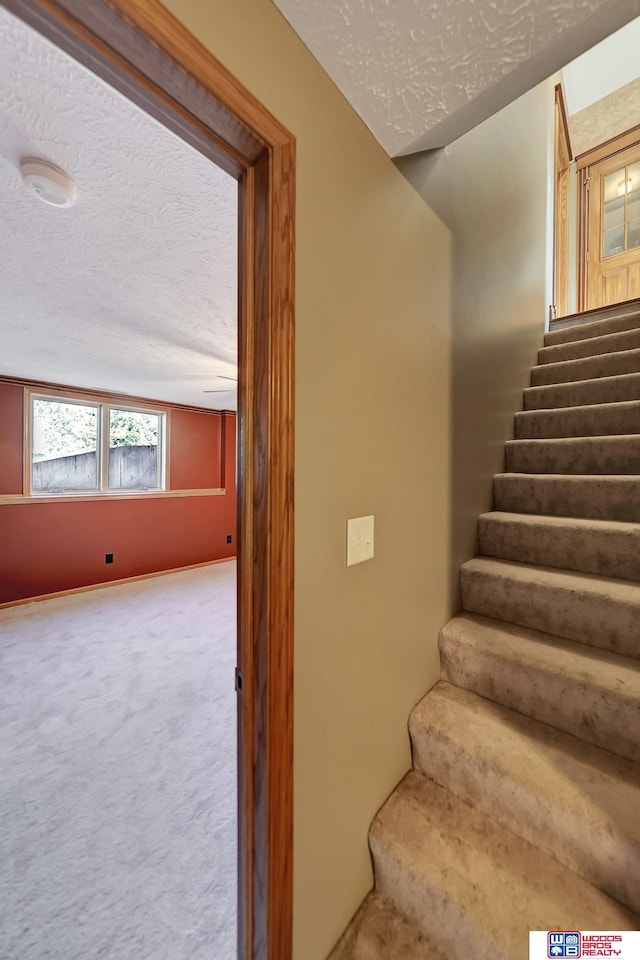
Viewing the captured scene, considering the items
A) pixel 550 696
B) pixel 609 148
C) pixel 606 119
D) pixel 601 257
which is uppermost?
pixel 606 119

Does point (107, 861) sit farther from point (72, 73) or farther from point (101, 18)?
point (72, 73)

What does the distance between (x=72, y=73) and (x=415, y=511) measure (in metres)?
1.43

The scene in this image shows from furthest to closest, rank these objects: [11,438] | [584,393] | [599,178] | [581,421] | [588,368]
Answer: [599,178], [11,438], [588,368], [584,393], [581,421]

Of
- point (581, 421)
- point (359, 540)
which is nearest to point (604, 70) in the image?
point (581, 421)

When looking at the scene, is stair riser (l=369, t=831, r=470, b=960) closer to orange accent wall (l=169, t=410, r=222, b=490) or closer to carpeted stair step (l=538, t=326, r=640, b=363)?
carpeted stair step (l=538, t=326, r=640, b=363)

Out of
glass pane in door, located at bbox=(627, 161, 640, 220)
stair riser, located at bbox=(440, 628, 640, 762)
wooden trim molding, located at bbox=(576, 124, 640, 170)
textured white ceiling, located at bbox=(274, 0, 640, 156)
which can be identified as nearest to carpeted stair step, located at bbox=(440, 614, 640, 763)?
stair riser, located at bbox=(440, 628, 640, 762)

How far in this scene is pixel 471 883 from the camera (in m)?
0.84

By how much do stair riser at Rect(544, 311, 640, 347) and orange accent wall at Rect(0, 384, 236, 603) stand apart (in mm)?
4396

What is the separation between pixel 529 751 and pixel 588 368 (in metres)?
2.07

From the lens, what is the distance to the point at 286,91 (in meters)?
0.73

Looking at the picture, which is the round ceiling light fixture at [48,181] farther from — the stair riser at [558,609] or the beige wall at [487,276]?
the stair riser at [558,609]

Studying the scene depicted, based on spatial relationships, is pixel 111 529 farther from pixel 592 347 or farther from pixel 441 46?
pixel 592 347

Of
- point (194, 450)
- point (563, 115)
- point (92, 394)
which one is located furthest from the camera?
point (194, 450)

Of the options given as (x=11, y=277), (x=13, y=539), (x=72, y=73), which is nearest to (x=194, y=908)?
(x=72, y=73)
